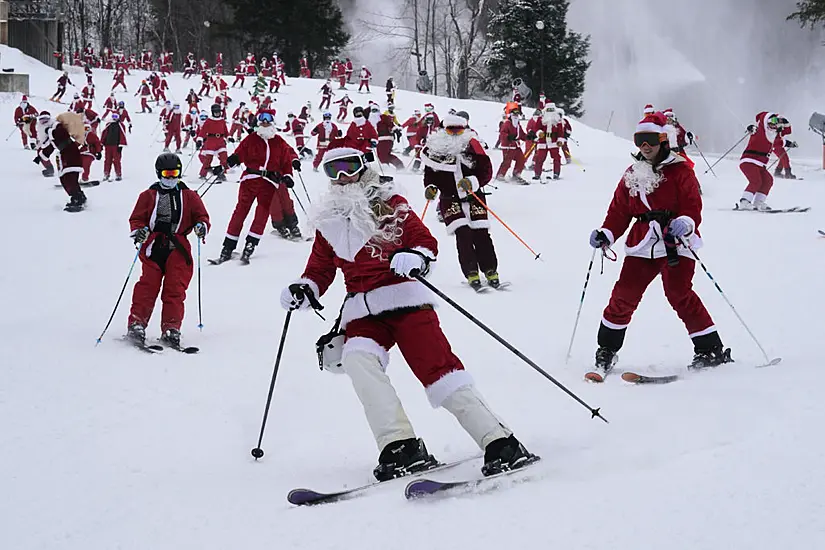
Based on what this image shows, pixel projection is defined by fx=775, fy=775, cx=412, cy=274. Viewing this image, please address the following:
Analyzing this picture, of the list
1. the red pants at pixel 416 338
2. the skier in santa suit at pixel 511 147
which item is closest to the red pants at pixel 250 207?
the red pants at pixel 416 338

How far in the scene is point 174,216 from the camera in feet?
20.0

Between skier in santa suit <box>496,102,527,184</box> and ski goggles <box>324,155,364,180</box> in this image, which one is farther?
skier in santa suit <box>496,102,527,184</box>

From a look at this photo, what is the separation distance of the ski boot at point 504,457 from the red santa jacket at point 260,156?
6702 millimetres

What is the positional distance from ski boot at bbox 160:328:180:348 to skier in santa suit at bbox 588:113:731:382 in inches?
123

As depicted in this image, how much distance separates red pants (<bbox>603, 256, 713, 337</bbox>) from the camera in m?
4.86

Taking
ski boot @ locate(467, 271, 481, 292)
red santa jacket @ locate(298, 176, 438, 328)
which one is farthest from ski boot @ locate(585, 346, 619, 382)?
ski boot @ locate(467, 271, 481, 292)

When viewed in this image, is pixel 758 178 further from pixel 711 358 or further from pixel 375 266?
pixel 375 266

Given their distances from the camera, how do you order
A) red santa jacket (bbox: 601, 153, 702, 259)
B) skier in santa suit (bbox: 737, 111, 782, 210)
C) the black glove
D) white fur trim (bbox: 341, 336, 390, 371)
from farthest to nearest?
skier in santa suit (bbox: 737, 111, 782, 210) → the black glove → red santa jacket (bbox: 601, 153, 702, 259) → white fur trim (bbox: 341, 336, 390, 371)

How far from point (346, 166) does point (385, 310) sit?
752 millimetres

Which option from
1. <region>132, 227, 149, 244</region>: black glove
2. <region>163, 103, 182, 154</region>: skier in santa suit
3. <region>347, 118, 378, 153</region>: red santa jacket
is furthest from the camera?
<region>163, 103, 182, 154</region>: skier in santa suit

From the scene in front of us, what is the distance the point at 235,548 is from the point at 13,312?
5.20 metres

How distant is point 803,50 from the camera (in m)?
38.8

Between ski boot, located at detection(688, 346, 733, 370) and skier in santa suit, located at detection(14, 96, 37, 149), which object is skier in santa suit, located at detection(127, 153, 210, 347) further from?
skier in santa suit, located at detection(14, 96, 37, 149)

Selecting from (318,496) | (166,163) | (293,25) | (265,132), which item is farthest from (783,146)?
(293,25)
